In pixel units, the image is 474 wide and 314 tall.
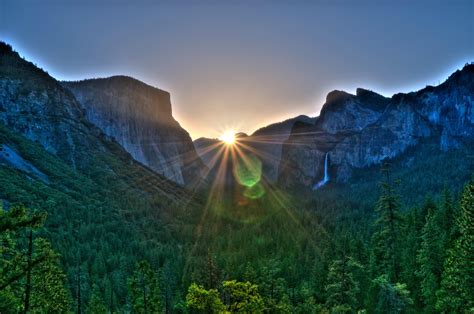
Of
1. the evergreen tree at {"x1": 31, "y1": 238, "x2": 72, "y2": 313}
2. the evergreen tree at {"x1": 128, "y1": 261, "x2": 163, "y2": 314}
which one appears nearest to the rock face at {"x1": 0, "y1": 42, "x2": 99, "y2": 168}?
the evergreen tree at {"x1": 128, "y1": 261, "x2": 163, "y2": 314}

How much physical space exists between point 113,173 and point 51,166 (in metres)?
35.9

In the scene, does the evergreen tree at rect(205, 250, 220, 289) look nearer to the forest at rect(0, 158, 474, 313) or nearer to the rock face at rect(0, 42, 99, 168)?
the forest at rect(0, 158, 474, 313)

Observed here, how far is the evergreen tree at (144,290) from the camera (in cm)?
3650

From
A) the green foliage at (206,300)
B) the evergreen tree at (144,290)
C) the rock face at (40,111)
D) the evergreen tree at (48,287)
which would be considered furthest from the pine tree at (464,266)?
the rock face at (40,111)

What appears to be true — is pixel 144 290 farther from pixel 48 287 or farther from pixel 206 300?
pixel 206 300

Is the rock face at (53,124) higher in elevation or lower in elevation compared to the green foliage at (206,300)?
higher

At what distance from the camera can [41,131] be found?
15812 cm

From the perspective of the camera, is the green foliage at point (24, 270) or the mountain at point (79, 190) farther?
the mountain at point (79, 190)

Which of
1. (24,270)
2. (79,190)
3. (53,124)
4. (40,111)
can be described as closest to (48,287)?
(24,270)

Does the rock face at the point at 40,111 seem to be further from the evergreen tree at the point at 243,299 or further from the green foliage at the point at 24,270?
the evergreen tree at the point at 243,299

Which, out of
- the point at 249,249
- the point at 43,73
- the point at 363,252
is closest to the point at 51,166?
the point at 43,73

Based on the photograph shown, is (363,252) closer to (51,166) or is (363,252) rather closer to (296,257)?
(296,257)

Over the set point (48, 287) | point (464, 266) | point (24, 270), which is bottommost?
point (48, 287)

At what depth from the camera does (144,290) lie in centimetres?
3659
